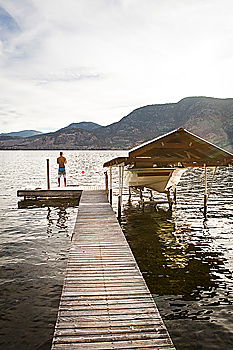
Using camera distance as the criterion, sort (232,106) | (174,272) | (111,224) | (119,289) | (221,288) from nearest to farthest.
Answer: (119,289) < (221,288) < (174,272) < (111,224) < (232,106)

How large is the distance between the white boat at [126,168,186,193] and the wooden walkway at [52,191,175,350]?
989cm

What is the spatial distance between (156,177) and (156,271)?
33.4ft

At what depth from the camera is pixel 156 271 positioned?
34.8 ft

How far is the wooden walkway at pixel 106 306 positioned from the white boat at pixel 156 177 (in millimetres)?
9891

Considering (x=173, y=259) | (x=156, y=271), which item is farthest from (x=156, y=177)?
(x=156, y=271)

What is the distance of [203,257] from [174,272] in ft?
6.62

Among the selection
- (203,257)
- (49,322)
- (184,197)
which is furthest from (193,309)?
(184,197)

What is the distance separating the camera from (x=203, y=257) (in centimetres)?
1203

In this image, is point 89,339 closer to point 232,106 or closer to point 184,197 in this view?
point 184,197

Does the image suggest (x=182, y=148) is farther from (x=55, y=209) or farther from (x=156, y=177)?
(x=55, y=209)

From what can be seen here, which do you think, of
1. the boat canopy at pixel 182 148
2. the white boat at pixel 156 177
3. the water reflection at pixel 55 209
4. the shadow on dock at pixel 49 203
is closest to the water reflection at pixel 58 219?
the water reflection at pixel 55 209

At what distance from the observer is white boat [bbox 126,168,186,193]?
785 inches

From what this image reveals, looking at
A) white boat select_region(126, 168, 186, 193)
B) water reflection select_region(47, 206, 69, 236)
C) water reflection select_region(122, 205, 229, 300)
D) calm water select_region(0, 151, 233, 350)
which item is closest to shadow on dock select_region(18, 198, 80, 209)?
water reflection select_region(47, 206, 69, 236)

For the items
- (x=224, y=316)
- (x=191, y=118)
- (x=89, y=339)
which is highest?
(x=191, y=118)
